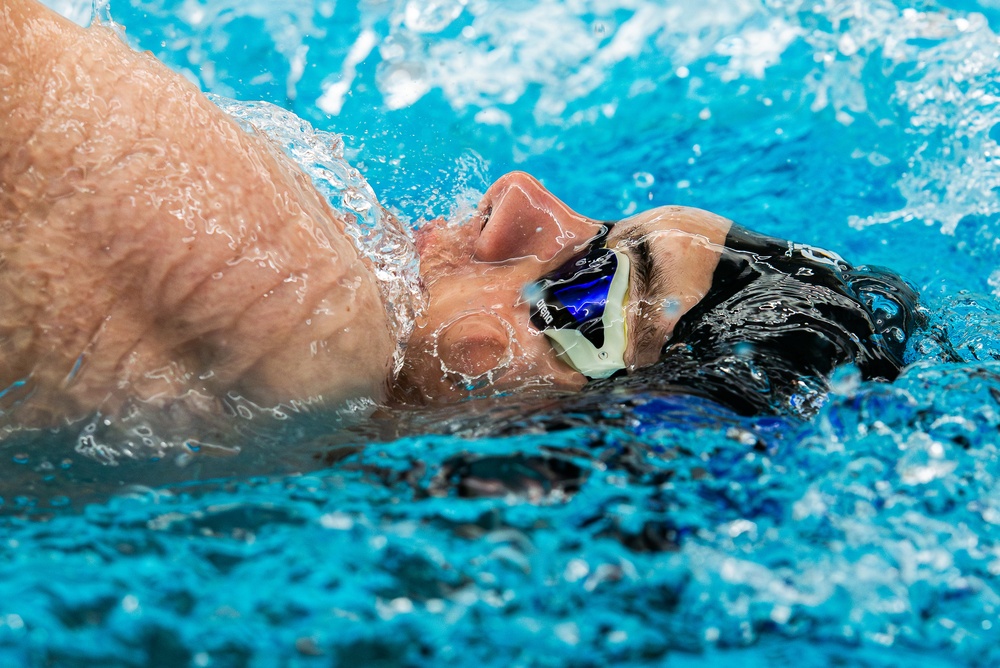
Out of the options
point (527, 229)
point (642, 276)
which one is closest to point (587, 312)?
point (642, 276)

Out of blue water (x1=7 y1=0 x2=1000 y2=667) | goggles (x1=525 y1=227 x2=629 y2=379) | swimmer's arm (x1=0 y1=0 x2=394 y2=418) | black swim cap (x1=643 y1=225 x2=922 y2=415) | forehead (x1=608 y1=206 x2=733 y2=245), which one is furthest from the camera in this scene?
forehead (x1=608 y1=206 x2=733 y2=245)

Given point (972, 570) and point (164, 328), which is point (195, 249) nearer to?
point (164, 328)

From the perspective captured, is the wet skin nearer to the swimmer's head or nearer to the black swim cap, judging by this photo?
the swimmer's head

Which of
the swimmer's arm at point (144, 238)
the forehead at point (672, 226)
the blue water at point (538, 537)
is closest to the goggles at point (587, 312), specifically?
the forehead at point (672, 226)

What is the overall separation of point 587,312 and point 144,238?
766 mm

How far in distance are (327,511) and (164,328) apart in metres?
0.32

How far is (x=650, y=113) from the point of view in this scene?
2.73 metres

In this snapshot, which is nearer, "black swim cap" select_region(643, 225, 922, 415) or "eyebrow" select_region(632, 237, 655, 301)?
"black swim cap" select_region(643, 225, 922, 415)

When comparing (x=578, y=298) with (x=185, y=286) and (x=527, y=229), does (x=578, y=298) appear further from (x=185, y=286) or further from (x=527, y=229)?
(x=185, y=286)

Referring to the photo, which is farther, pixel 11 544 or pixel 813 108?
pixel 813 108

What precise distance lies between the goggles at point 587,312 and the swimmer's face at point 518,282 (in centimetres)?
2

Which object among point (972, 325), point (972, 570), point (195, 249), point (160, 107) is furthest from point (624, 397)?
point (972, 325)

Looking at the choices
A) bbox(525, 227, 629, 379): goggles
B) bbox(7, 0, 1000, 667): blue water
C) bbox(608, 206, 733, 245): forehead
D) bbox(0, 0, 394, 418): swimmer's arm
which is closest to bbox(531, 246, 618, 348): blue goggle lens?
bbox(525, 227, 629, 379): goggles

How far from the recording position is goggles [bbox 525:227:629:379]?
55.3 inches
